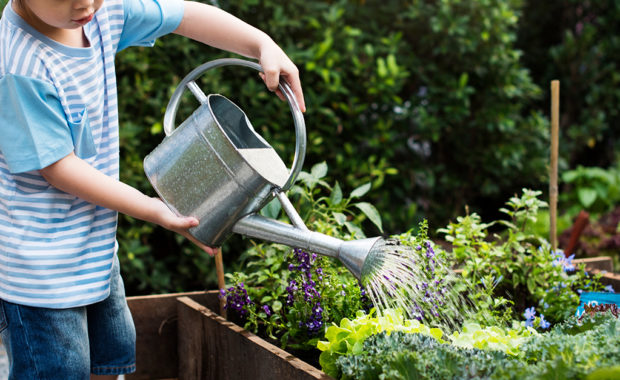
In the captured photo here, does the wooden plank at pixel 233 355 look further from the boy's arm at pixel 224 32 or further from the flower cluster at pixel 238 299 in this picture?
the boy's arm at pixel 224 32

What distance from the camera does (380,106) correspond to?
3508 mm

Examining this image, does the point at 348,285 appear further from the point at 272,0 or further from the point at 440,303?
the point at 272,0

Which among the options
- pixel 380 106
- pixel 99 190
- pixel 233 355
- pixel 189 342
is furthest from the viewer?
pixel 380 106

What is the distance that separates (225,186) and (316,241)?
0.79 feet

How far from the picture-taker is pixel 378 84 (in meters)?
3.32

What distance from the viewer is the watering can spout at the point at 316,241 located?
1377mm

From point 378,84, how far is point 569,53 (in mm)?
2300

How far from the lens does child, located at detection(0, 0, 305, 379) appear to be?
4.19ft

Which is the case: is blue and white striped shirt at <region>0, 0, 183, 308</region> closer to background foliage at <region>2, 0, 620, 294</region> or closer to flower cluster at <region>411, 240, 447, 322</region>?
flower cluster at <region>411, 240, 447, 322</region>

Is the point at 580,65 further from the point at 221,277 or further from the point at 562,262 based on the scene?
the point at 221,277

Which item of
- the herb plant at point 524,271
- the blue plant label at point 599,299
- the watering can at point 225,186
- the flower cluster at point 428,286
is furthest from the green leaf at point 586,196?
the watering can at point 225,186

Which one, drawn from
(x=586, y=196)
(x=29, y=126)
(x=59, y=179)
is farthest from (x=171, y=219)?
(x=586, y=196)

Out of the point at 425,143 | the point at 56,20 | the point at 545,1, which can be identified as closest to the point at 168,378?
the point at 56,20

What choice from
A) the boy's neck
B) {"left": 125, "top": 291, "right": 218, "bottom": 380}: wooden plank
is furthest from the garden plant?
the boy's neck
